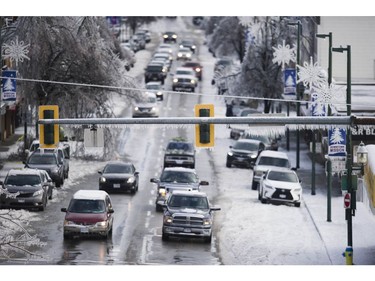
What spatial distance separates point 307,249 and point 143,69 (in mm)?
62849

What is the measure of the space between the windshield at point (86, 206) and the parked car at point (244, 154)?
19.2 metres

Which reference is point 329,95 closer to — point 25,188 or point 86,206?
point 25,188

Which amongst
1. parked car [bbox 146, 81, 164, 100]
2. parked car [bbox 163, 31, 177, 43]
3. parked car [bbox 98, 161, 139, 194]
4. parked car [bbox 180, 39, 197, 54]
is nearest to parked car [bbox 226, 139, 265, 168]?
parked car [bbox 98, 161, 139, 194]

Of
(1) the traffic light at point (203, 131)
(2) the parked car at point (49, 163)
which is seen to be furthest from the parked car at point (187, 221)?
(1) the traffic light at point (203, 131)

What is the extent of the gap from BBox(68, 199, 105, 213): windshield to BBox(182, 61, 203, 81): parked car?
57.2 metres

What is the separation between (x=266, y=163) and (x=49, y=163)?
29.7ft

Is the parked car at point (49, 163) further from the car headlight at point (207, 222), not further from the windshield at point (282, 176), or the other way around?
the car headlight at point (207, 222)

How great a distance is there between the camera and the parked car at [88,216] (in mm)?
41906

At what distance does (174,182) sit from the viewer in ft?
163

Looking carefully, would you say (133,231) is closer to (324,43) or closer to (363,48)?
(363,48)

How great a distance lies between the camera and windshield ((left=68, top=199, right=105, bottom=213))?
42.3 m

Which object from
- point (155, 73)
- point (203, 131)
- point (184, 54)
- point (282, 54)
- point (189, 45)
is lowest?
point (203, 131)

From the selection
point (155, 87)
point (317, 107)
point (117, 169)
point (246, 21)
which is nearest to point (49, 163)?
point (117, 169)

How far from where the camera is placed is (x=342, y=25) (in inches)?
2461
